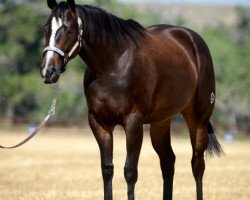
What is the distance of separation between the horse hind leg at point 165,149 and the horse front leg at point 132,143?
1.71 metres

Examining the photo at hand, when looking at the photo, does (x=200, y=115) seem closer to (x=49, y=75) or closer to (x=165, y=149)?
(x=165, y=149)

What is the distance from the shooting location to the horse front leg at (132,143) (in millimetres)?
7898

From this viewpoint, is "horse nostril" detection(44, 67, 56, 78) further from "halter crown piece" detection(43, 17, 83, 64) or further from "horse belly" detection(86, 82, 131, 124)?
"horse belly" detection(86, 82, 131, 124)

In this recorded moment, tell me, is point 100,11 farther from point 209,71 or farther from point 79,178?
point 79,178

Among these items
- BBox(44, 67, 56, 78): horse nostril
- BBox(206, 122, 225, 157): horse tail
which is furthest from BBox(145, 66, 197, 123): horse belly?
BBox(44, 67, 56, 78): horse nostril

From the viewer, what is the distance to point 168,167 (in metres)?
9.96

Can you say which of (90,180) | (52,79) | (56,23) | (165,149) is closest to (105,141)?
→ (52,79)

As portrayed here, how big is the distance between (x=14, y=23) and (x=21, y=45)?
2139 mm

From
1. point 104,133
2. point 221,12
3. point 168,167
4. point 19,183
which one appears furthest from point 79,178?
point 221,12

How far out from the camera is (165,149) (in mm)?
9922

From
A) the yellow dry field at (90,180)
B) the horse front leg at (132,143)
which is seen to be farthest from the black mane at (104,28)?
the yellow dry field at (90,180)

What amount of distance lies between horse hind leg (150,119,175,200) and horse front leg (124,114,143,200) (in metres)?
1.71

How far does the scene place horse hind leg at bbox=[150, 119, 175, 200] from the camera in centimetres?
979

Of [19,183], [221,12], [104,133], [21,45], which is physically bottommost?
[19,183]
